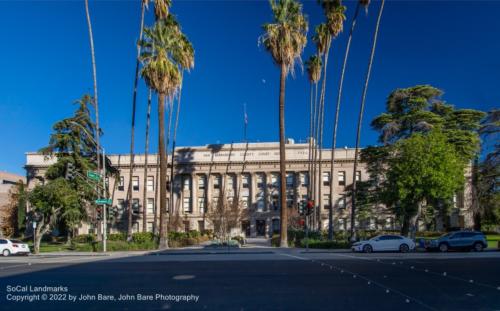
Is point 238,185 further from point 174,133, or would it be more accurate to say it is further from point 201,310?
point 201,310

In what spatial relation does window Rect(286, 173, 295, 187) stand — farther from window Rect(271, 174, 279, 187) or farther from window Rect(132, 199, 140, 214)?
window Rect(132, 199, 140, 214)

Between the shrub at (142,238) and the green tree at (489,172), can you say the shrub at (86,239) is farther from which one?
the green tree at (489,172)

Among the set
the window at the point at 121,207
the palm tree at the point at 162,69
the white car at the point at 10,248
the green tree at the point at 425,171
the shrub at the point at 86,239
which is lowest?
the shrub at the point at 86,239

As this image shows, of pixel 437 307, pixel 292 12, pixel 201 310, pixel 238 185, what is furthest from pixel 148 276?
pixel 238 185

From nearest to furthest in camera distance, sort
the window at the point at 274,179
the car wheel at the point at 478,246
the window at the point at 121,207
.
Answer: the car wheel at the point at 478,246
the window at the point at 274,179
the window at the point at 121,207

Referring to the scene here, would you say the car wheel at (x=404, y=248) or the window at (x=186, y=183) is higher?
the window at (x=186, y=183)

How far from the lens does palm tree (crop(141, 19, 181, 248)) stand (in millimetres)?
36469

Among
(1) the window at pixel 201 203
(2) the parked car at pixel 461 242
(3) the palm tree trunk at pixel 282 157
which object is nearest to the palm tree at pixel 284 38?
(3) the palm tree trunk at pixel 282 157

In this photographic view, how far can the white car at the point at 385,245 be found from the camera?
103 feet

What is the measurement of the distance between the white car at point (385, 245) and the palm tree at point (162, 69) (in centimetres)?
1607

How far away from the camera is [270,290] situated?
41.3 feet

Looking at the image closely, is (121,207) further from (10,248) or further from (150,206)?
(10,248)

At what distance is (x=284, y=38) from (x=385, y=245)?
1799 centimetres

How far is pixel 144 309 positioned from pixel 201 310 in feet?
4.40
